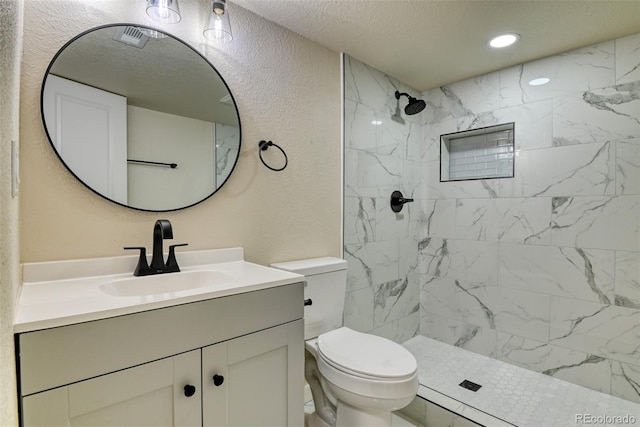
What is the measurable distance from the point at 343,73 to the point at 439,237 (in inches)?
60.7

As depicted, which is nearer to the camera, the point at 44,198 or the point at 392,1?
the point at 44,198

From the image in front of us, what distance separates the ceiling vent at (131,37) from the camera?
51.0 inches

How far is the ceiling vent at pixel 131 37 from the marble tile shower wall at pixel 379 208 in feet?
4.07

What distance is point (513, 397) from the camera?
1.93m

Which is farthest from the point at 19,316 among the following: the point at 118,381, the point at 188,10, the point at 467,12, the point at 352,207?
the point at 467,12

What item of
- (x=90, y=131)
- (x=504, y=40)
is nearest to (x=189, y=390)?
(x=90, y=131)

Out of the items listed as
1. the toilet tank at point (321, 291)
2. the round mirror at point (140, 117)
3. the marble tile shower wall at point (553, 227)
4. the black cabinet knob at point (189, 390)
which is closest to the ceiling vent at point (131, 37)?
the round mirror at point (140, 117)

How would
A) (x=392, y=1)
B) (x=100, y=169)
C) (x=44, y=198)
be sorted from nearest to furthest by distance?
(x=44, y=198) < (x=100, y=169) < (x=392, y=1)

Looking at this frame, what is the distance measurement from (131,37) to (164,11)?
181mm

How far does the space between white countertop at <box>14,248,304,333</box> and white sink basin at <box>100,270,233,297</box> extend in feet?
0.08

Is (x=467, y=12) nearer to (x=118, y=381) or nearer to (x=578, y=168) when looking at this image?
(x=578, y=168)

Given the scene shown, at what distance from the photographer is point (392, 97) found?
2520mm
